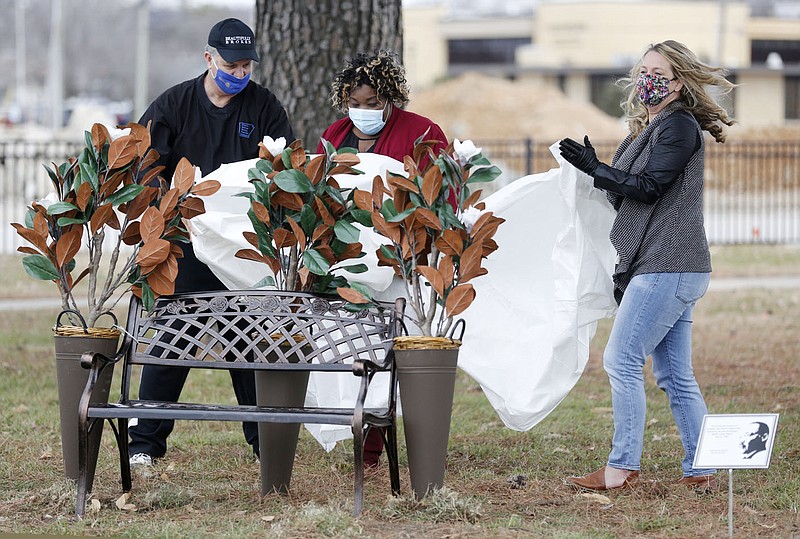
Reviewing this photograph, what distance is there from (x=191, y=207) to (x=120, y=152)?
37 cm

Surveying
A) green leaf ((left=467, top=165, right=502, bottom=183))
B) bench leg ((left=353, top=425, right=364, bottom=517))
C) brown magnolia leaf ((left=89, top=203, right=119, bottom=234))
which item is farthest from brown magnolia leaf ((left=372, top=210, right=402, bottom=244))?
brown magnolia leaf ((left=89, top=203, right=119, bottom=234))

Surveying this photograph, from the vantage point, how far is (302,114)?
24.5 feet

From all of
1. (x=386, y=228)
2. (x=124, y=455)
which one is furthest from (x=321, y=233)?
(x=124, y=455)

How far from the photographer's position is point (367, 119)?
525cm

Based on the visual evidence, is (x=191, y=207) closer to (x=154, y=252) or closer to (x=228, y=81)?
(x=154, y=252)

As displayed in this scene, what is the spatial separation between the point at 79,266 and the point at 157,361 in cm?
974

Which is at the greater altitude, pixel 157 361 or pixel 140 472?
pixel 157 361

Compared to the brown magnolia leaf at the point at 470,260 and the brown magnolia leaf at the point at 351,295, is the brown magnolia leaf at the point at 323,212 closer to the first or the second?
the brown magnolia leaf at the point at 351,295

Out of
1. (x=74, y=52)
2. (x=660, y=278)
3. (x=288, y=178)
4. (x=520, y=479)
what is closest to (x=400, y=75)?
(x=288, y=178)

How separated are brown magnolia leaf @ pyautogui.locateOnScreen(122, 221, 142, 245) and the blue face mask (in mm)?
814

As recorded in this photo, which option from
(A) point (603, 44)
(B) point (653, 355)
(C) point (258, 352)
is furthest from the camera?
(A) point (603, 44)

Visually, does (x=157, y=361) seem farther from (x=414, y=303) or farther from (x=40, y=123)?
(x=40, y=123)

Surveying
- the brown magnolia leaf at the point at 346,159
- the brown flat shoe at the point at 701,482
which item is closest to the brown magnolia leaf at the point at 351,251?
the brown magnolia leaf at the point at 346,159

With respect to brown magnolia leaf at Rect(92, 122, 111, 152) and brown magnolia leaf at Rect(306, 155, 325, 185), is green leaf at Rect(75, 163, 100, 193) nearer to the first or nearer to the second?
brown magnolia leaf at Rect(92, 122, 111, 152)
